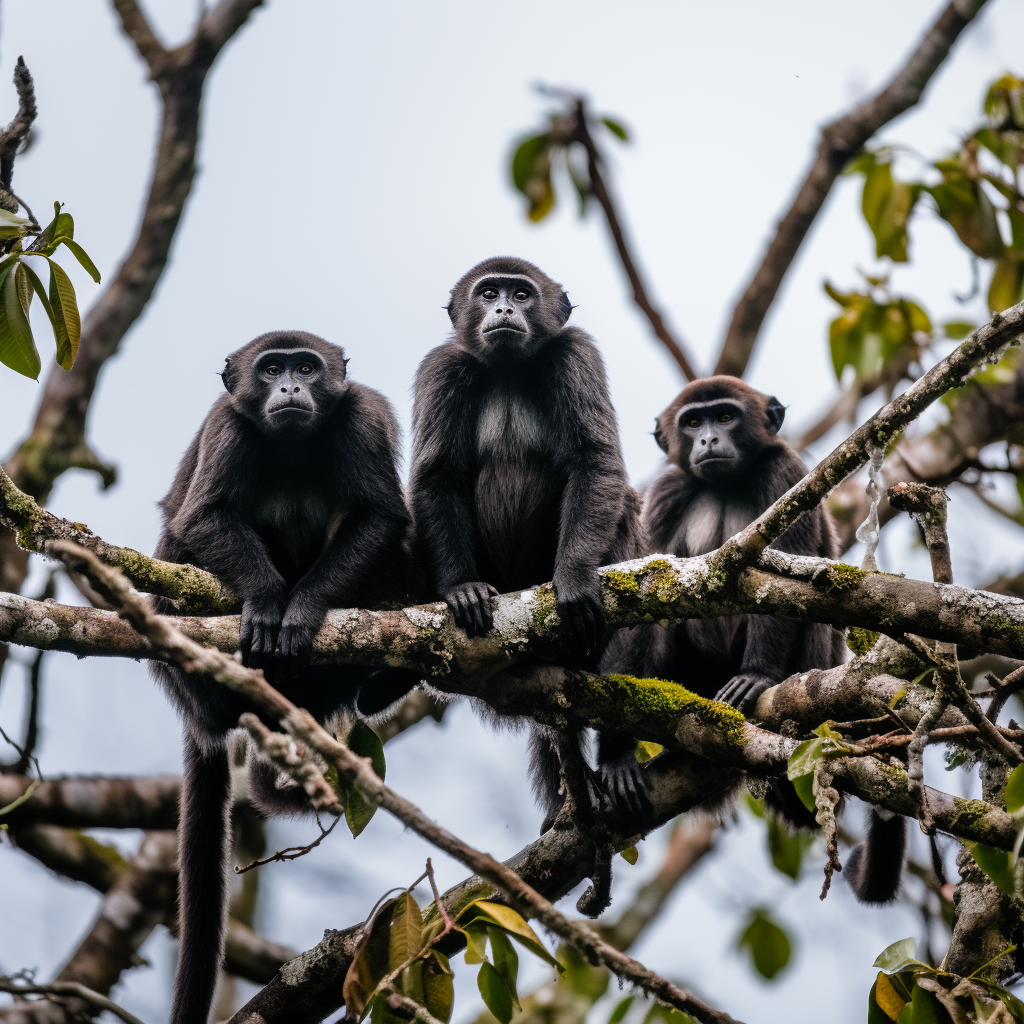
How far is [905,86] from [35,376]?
8.41 meters

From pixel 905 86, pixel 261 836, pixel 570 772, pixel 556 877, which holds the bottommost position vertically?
pixel 556 877

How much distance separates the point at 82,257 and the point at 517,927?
2968mm

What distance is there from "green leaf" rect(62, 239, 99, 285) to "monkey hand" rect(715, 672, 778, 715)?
3827 mm

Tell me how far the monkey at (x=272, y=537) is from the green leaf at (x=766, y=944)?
434cm

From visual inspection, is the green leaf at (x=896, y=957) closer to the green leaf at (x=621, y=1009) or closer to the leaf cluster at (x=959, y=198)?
the green leaf at (x=621, y=1009)

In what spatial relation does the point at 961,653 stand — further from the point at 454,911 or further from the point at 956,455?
the point at 956,455

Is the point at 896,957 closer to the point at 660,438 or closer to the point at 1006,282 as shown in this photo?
the point at 660,438

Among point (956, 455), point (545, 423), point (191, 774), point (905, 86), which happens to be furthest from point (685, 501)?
point (905, 86)

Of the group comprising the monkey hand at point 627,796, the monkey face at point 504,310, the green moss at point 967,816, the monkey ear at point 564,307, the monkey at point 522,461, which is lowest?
the green moss at point 967,816

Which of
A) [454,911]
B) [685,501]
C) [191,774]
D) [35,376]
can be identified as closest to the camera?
[35,376]

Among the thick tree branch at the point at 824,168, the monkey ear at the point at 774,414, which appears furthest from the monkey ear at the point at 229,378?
the thick tree branch at the point at 824,168

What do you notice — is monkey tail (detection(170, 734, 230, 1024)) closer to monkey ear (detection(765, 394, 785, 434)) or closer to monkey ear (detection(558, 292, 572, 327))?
monkey ear (detection(558, 292, 572, 327))

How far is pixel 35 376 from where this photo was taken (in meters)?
4.45

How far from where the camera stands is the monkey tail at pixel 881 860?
20.1ft
